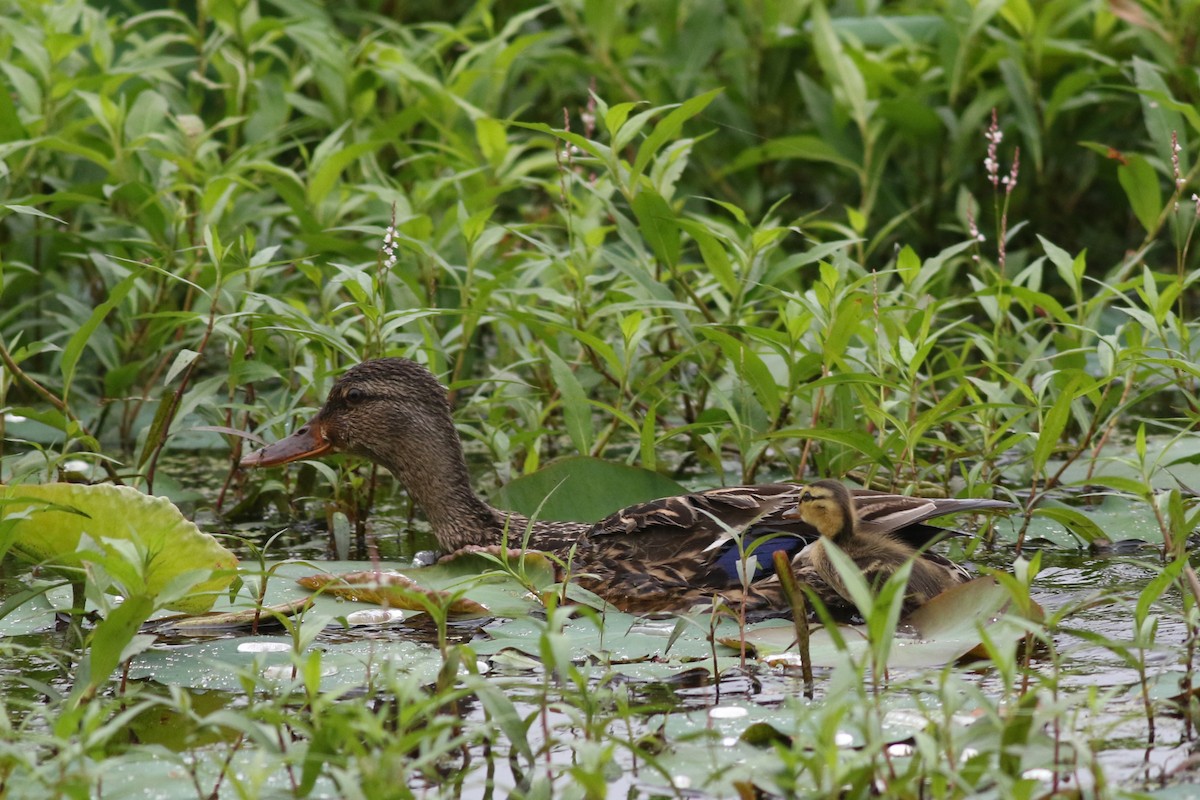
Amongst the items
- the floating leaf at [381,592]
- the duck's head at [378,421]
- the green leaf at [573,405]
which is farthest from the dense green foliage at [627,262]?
the floating leaf at [381,592]

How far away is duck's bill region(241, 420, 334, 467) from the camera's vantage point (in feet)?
18.5

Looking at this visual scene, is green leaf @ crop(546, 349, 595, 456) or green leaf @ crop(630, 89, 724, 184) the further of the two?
green leaf @ crop(546, 349, 595, 456)

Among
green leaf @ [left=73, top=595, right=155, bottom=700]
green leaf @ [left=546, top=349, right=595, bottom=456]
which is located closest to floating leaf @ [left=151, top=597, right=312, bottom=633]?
green leaf @ [left=73, top=595, right=155, bottom=700]

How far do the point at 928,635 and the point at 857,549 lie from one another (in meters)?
0.46

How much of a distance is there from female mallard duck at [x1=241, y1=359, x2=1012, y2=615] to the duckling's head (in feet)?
0.28

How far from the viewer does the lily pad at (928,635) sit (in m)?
4.12

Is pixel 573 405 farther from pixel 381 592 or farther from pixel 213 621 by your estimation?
pixel 213 621

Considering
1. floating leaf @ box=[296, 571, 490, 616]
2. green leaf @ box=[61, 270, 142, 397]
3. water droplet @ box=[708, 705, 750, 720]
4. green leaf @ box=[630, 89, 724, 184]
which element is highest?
green leaf @ box=[630, 89, 724, 184]

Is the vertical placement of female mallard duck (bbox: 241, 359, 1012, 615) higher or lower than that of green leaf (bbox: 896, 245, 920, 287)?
lower

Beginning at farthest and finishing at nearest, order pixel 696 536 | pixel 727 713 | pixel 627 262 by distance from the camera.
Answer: pixel 627 262 < pixel 696 536 < pixel 727 713

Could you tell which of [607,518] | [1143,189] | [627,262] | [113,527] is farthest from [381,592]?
[1143,189]

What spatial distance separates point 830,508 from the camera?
472 centimetres

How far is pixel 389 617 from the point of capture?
4715mm

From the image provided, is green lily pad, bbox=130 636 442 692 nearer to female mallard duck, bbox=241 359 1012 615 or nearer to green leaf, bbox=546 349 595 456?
female mallard duck, bbox=241 359 1012 615
